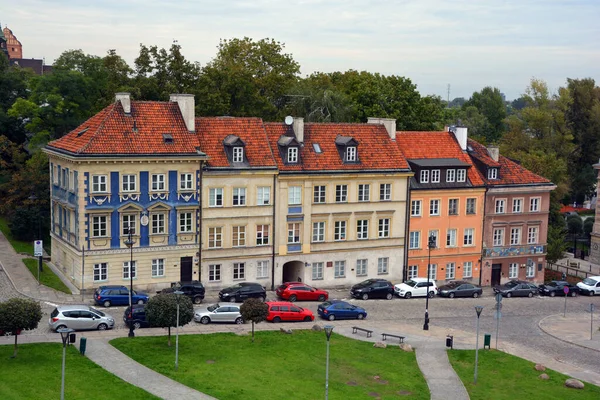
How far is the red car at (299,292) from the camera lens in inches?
2213

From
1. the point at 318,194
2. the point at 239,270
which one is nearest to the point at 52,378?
the point at 239,270

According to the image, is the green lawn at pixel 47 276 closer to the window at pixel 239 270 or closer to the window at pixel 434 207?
the window at pixel 239 270

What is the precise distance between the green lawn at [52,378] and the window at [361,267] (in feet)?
94.5

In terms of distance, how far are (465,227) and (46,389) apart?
42766 millimetres

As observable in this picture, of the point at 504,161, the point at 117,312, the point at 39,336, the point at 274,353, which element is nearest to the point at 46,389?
the point at 39,336

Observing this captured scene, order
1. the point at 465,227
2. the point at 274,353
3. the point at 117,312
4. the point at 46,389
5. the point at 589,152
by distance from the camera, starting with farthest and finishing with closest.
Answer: the point at 589,152 → the point at 465,227 → the point at 117,312 → the point at 274,353 → the point at 46,389

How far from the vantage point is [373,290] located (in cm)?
5919

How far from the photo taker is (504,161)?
70.6 metres

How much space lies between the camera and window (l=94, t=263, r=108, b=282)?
5391 cm

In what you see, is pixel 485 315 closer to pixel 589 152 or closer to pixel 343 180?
pixel 343 180

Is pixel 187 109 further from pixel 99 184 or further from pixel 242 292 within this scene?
pixel 242 292

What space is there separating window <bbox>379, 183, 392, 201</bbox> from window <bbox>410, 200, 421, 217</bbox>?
2357 mm

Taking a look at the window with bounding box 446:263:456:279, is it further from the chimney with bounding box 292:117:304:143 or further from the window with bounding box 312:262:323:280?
the chimney with bounding box 292:117:304:143

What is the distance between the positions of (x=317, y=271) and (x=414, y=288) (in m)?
8.06
